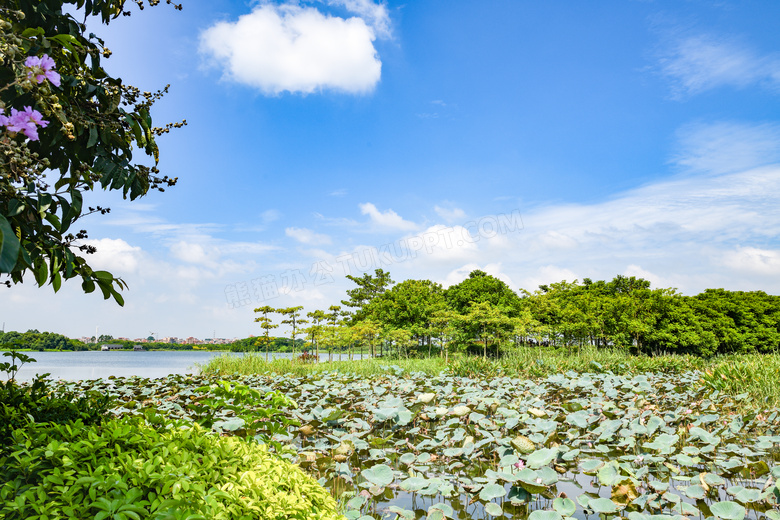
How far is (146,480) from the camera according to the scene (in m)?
1.78

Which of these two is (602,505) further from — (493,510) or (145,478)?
(145,478)

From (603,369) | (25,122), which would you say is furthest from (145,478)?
(603,369)

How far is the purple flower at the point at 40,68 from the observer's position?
1.45m

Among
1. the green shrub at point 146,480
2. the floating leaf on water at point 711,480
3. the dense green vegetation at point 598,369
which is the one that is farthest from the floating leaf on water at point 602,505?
the dense green vegetation at point 598,369

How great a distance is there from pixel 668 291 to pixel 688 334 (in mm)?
3453

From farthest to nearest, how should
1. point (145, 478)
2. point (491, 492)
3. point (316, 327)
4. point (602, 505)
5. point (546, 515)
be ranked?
1. point (316, 327)
2. point (491, 492)
3. point (602, 505)
4. point (546, 515)
5. point (145, 478)

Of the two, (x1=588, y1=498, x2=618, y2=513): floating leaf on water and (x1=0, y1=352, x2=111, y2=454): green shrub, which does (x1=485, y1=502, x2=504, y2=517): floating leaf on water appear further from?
(x1=0, y1=352, x2=111, y2=454): green shrub

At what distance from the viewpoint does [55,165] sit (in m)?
2.09

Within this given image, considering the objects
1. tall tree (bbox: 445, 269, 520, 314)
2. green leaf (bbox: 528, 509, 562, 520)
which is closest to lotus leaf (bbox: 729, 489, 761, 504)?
green leaf (bbox: 528, 509, 562, 520)

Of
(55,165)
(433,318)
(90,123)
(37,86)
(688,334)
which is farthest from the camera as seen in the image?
(433,318)

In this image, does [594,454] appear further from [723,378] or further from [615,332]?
[615,332]

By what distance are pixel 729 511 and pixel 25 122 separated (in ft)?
12.6

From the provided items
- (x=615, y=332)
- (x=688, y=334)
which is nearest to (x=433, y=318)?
(x=615, y=332)

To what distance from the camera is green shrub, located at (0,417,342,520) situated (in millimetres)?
1646
